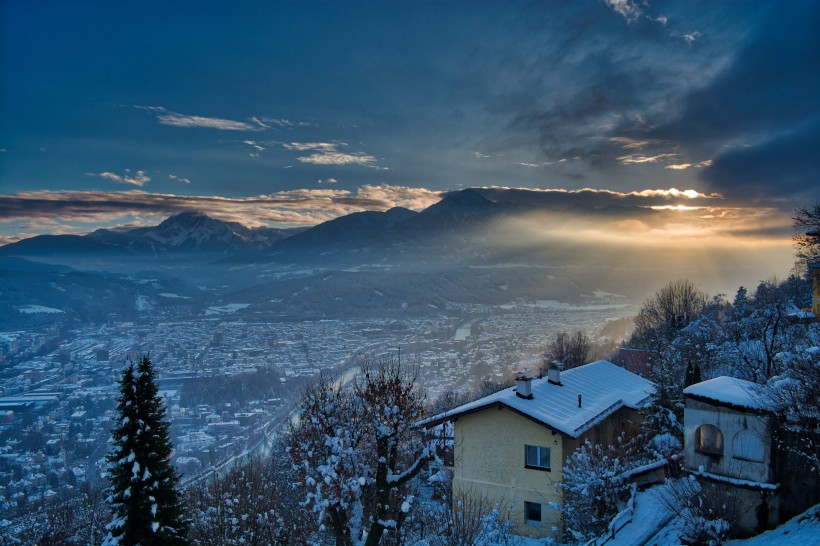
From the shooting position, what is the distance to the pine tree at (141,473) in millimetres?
13195

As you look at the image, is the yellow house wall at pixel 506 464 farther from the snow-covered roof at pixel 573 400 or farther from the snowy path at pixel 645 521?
the snowy path at pixel 645 521

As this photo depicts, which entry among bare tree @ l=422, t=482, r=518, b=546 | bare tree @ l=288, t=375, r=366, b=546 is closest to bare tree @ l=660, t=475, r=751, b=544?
bare tree @ l=422, t=482, r=518, b=546

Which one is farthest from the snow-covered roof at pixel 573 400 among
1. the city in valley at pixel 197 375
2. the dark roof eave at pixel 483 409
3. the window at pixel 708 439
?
the city in valley at pixel 197 375

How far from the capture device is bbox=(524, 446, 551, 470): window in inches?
797

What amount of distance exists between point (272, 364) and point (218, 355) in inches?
948

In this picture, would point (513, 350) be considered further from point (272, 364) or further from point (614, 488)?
point (614, 488)

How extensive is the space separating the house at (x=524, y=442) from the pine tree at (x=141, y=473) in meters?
9.83

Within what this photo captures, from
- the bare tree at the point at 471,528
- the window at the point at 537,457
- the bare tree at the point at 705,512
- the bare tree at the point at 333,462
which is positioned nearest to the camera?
the bare tree at the point at 705,512

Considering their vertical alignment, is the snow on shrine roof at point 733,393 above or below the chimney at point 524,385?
above

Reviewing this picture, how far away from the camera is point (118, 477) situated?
44.4ft

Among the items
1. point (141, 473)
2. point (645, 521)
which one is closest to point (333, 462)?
point (141, 473)

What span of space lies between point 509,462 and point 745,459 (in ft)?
32.2

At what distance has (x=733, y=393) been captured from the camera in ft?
42.9

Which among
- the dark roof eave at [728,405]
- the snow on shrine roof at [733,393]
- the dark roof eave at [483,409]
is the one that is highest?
the snow on shrine roof at [733,393]
